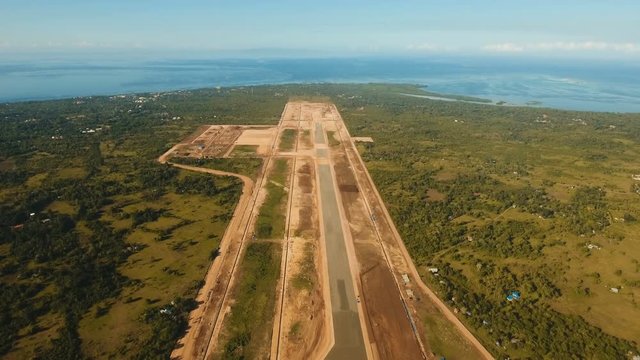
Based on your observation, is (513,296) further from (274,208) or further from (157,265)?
(157,265)

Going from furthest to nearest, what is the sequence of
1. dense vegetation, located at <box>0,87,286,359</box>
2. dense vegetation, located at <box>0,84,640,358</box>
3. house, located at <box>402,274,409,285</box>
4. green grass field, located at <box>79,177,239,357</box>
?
house, located at <box>402,274,409,285</box> → dense vegetation, located at <box>0,84,640,358</box> → dense vegetation, located at <box>0,87,286,359</box> → green grass field, located at <box>79,177,239,357</box>

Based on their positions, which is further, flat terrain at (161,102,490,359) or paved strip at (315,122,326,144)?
paved strip at (315,122,326,144)

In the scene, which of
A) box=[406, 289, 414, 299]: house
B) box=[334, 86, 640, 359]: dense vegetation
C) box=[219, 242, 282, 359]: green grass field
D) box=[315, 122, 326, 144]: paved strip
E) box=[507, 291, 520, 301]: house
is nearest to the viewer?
box=[219, 242, 282, 359]: green grass field

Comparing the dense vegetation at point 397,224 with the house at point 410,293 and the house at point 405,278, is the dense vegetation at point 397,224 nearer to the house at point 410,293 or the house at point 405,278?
the house at point 405,278

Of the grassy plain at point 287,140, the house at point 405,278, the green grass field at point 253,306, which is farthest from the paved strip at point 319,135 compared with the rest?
the house at point 405,278

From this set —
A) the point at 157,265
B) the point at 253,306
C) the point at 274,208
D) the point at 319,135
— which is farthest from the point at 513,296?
the point at 319,135

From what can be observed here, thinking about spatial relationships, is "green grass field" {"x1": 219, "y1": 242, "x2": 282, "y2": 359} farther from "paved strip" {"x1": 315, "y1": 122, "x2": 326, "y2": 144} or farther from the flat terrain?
"paved strip" {"x1": 315, "y1": 122, "x2": 326, "y2": 144}

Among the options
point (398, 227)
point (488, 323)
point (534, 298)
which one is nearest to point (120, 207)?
point (398, 227)

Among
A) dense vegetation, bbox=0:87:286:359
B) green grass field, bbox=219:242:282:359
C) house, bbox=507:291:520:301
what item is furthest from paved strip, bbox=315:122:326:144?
house, bbox=507:291:520:301
